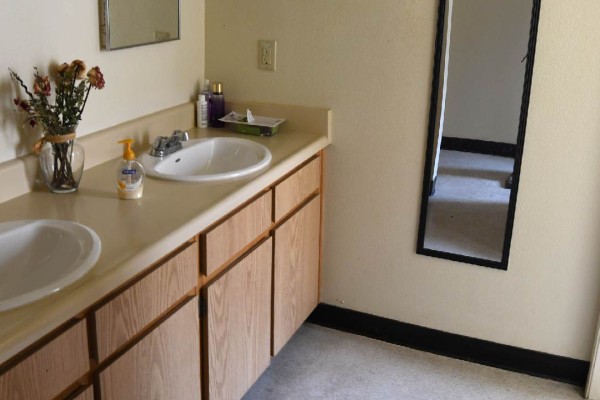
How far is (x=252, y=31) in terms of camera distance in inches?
100

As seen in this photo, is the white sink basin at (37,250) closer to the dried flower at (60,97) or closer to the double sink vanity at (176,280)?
the double sink vanity at (176,280)

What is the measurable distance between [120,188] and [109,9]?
0.61 meters

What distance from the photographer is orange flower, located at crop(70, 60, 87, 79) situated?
1.82 metres

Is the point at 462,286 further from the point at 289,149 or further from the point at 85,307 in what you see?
the point at 85,307

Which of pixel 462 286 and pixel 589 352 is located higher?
pixel 462 286

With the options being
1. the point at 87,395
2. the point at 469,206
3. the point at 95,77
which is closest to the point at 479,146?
the point at 469,206

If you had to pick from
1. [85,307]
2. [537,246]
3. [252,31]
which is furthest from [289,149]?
[85,307]

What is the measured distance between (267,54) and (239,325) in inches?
41.7

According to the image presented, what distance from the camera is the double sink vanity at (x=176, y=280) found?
1.30 m

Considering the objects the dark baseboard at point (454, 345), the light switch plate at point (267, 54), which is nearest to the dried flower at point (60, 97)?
the light switch plate at point (267, 54)

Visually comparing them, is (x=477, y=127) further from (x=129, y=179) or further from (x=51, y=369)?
(x=51, y=369)

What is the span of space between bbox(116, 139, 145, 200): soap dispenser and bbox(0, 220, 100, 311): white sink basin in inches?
8.9

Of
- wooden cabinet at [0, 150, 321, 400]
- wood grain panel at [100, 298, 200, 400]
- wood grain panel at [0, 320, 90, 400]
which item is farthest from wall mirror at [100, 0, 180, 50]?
wood grain panel at [0, 320, 90, 400]

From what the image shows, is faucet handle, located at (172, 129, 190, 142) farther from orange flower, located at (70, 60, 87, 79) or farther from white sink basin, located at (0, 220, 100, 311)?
white sink basin, located at (0, 220, 100, 311)
